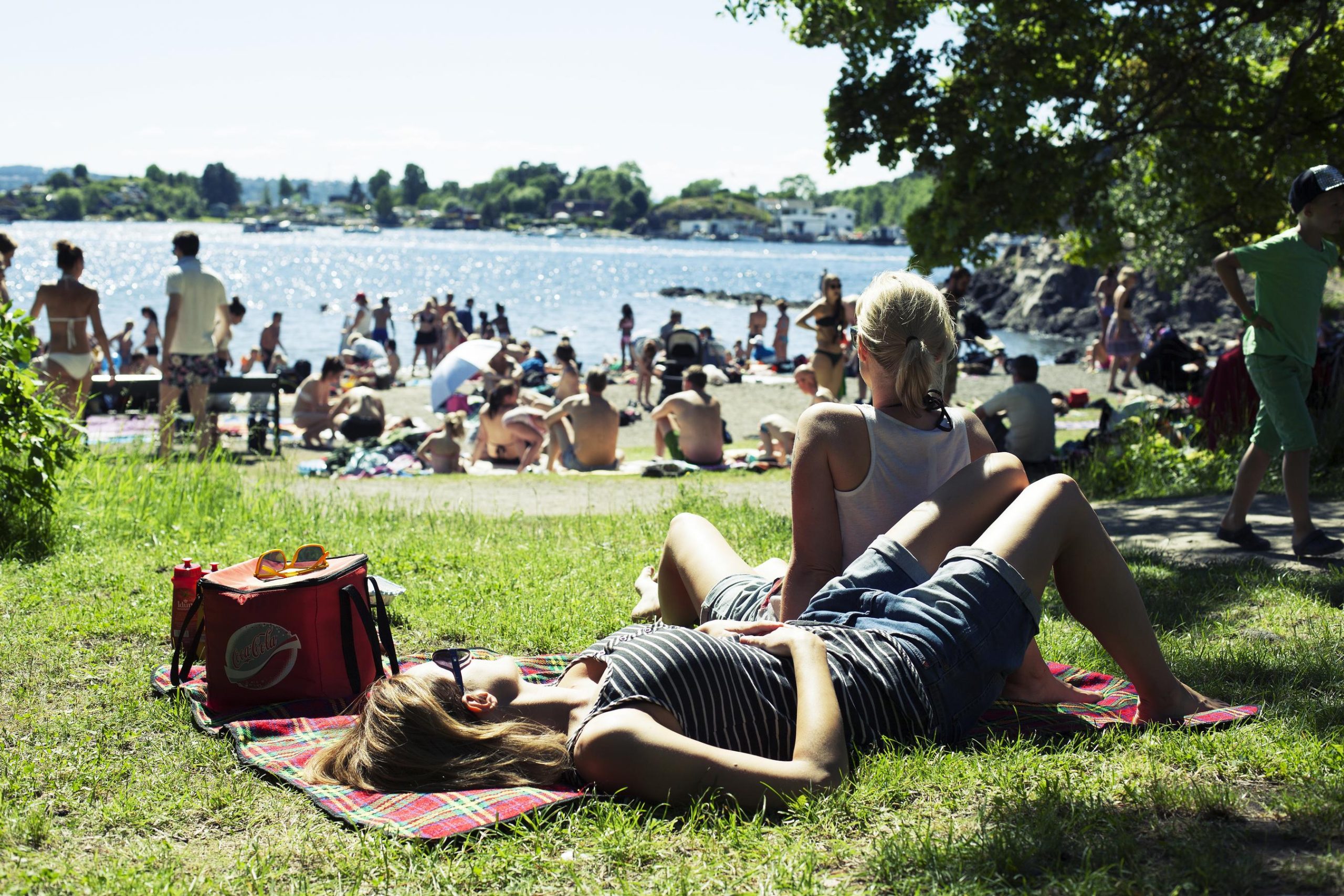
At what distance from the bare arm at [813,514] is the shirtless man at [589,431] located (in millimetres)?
7292

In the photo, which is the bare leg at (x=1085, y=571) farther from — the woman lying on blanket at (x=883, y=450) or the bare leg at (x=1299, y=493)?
the bare leg at (x=1299, y=493)

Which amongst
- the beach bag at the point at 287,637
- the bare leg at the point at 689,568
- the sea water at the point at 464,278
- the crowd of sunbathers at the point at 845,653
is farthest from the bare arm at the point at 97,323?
the crowd of sunbathers at the point at 845,653

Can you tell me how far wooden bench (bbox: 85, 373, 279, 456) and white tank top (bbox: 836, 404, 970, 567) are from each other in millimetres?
9146

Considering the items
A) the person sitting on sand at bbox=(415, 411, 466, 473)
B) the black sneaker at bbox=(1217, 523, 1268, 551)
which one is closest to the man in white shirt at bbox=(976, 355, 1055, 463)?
the black sneaker at bbox=(1217, 523, 1268, 551)

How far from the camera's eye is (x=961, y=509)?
3061 millimetres

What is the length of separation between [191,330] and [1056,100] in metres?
7.61

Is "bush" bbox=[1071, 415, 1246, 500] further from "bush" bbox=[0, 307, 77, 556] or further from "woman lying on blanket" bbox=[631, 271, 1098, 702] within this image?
"bush" bbox=[0, 307, 77, 556]

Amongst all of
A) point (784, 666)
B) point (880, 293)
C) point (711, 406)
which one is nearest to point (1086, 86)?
point (711, 406)

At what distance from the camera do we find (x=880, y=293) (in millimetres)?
3209

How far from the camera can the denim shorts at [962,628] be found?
111 inches

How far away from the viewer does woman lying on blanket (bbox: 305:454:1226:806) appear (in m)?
2.64

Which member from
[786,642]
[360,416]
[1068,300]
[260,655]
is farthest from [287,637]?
[1068,300]

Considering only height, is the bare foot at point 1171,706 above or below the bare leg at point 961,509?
below

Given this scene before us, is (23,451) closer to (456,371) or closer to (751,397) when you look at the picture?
(456,371)
